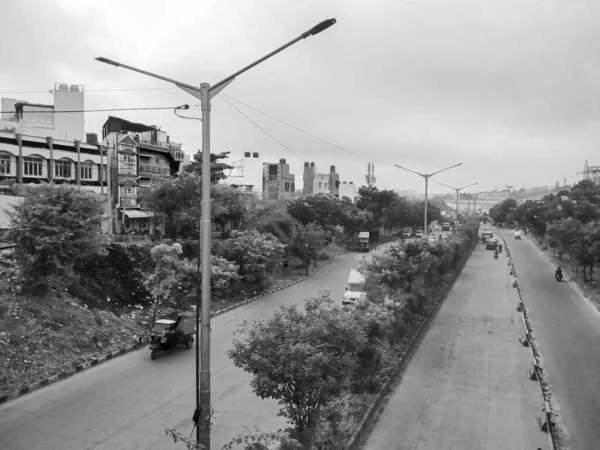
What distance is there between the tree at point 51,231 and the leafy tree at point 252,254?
39.3ft

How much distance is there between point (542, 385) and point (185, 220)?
24.6 m

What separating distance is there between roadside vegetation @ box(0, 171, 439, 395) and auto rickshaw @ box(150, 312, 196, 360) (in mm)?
1879

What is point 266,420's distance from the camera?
1426 cm

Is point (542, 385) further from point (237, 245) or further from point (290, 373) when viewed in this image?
point (237, 245)

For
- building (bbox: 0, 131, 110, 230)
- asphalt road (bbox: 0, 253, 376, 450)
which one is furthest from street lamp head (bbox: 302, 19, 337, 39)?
building (bbox: 0, 131, 110, 230)

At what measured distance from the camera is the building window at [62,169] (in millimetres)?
41881

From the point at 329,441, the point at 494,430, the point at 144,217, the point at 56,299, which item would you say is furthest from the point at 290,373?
the point at 144,217

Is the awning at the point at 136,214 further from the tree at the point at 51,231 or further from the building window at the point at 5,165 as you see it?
the tree at the point at 51,231

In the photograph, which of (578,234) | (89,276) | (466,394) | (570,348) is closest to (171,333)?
(89,276)

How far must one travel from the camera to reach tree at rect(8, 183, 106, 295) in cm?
1902

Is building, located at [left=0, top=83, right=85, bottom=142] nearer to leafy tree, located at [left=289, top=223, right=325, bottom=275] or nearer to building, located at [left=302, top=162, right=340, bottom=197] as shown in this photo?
leafy tree, located at [left=289, top=223, right=325, bottom=275]

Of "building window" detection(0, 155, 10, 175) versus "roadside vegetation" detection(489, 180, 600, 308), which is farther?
"building window" detection(0, 155, 10, 175)

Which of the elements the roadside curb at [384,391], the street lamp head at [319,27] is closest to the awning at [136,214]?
the roadside curb at [384,391]

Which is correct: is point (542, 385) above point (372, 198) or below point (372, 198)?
below
